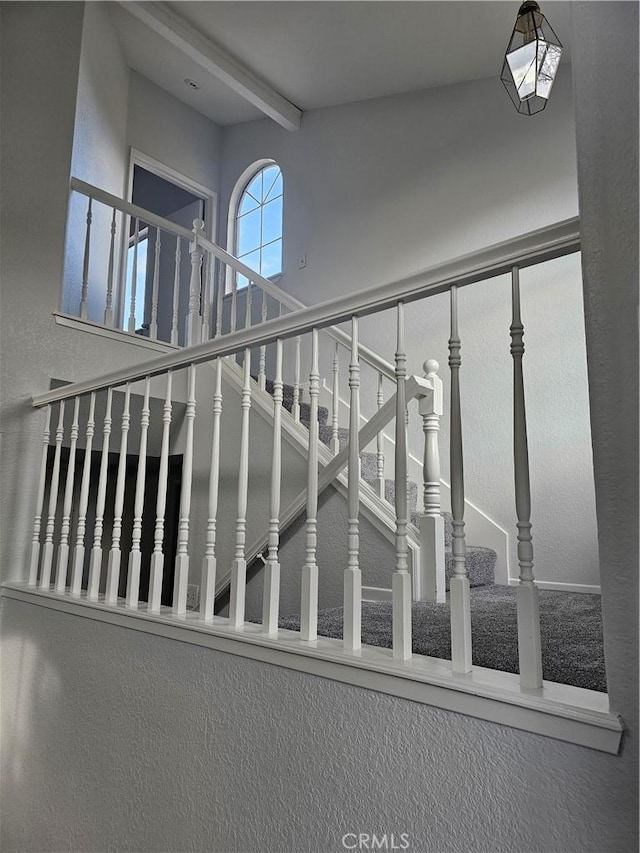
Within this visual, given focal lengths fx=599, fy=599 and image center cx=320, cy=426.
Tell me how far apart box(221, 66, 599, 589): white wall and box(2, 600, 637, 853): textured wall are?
2.03m

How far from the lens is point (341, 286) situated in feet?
15.6

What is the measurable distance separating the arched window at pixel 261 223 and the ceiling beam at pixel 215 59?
0.60m

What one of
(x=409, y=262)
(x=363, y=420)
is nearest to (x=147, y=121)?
(x=409, y=262)

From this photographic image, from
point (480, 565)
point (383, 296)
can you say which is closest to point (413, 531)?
point (480, 565)

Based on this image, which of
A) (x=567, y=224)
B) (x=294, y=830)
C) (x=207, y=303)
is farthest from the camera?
(x=207, y=303)

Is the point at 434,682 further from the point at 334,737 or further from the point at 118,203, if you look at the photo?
the point at 118,203

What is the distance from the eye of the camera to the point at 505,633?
→ 1725 mm

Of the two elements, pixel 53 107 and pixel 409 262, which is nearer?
pixel 53 107

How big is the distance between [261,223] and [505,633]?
193 inches

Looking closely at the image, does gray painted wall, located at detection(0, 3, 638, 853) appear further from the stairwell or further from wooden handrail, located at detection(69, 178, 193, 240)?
wooden handrail, located at detection(69, 178, 193, 240)

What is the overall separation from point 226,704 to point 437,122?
407cm

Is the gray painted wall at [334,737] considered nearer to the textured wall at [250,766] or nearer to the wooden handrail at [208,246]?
the textured wall at [250,766]

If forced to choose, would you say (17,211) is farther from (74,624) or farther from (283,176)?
(283,176)

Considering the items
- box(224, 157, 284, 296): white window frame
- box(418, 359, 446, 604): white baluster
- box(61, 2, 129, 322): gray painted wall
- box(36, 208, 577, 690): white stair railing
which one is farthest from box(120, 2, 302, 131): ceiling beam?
box(418, 359, 446, 604): white baluster
